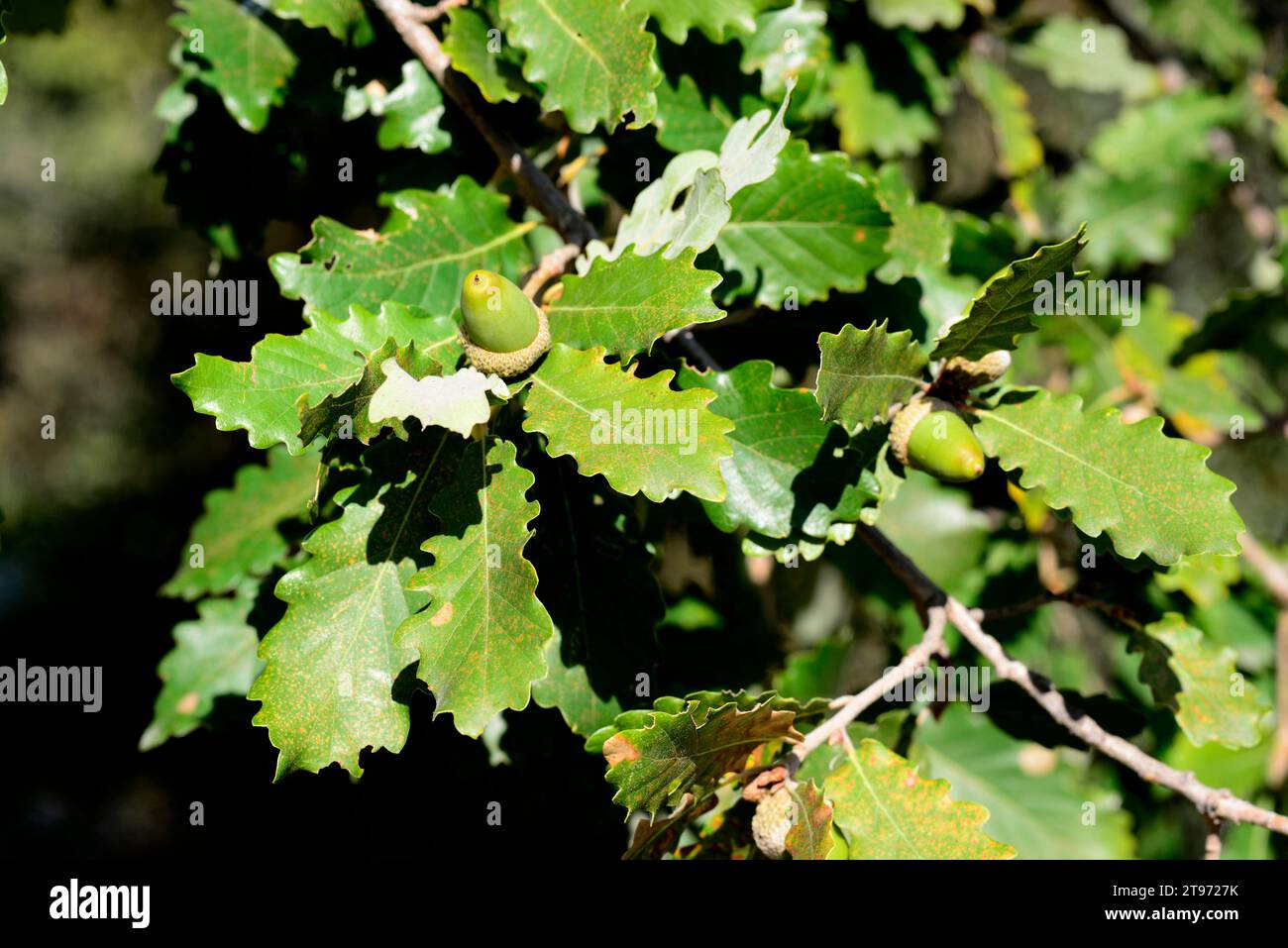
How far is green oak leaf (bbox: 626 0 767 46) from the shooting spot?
1272 mm

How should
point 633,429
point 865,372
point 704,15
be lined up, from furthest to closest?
point 704,15 < point 865,372 < point 633,429

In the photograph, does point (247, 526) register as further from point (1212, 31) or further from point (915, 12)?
point (1212, 31)

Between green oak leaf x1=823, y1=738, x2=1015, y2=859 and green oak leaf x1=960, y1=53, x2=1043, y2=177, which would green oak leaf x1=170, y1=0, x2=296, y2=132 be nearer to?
green oak leaf x1=823, y1=738, x2=1015, y2=859

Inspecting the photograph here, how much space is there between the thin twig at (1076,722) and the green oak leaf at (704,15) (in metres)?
0.64

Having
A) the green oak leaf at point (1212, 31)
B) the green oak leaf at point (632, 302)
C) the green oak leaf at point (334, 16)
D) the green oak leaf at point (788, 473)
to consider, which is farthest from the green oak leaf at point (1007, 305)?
the green oak leaf at point (1212, 31)

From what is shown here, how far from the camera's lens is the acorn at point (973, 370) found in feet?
3.88

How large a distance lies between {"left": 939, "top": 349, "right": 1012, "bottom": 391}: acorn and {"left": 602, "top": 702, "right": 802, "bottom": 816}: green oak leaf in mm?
424

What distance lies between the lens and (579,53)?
1.24 metres

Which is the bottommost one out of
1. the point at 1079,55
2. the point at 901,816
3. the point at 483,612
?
the point at 901,816

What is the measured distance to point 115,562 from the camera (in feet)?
12.8

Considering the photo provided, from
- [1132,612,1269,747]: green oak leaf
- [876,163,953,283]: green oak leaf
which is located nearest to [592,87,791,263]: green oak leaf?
[876,163,953,283]: green oak leaf

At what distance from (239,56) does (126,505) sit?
117 inches

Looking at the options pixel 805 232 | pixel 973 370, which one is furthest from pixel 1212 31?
pixel 973 370
